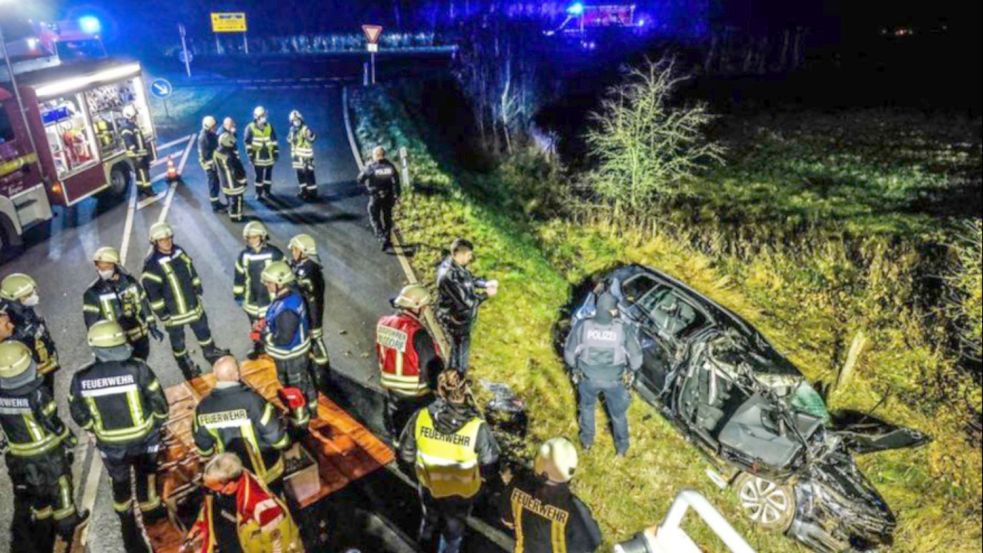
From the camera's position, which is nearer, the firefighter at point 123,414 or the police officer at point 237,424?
the police officer at point 237,424

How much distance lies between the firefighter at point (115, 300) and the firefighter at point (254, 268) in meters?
1.02

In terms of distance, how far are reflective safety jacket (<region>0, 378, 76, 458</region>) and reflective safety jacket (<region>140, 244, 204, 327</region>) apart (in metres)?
2.03

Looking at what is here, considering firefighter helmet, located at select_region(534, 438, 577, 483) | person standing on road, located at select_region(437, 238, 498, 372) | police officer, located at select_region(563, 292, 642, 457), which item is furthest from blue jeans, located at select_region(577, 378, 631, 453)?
firefighter helmet, located at select_region(534, 438, 577, 483)

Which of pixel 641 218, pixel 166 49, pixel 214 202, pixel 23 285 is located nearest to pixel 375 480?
pixel 23 285

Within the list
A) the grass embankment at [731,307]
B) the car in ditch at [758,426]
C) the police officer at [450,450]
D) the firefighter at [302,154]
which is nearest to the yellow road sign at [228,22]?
the grass embankment at [731,307]

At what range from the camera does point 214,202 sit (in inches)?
460

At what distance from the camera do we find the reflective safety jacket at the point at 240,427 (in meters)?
4.43

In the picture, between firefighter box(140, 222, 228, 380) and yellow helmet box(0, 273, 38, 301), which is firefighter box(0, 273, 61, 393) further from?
firefighter box(140, 222, 228, 380)

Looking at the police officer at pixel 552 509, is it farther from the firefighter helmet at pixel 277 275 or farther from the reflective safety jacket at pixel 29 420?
the reflective safety jacket at pixel 29 420

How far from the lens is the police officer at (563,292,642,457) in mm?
5969

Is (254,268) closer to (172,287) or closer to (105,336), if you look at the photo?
(172,287)

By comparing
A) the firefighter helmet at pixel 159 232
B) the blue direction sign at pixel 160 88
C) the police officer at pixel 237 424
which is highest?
the blue direction sign at pixel 160 88

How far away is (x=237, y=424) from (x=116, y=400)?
3.72 feet

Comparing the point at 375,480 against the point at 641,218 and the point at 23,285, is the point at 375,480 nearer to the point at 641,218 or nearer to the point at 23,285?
the point at 23,285
